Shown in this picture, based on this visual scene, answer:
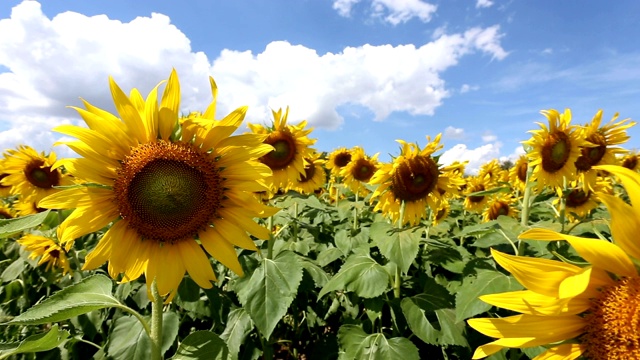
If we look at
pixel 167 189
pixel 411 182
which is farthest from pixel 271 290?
pixel 411 182

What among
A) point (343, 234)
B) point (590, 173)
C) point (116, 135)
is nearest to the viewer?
point (116, 135)

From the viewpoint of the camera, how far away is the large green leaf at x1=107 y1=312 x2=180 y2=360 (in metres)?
2.37

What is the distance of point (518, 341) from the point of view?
57.0 inches

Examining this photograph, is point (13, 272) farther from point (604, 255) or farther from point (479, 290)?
point (604, 255)

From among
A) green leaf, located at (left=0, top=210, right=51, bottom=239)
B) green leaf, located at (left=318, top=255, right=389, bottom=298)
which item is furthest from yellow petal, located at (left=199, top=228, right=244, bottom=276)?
green leaf, located at (left=318, top=255, right=389, bottom=298)

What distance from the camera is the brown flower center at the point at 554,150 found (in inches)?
176

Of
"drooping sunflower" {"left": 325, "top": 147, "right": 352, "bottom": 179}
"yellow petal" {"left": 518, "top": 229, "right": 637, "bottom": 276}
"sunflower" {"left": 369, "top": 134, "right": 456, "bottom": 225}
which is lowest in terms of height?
"yellow petal" {"left": 518, "top": 229, "right": 637, "bottom": 276}

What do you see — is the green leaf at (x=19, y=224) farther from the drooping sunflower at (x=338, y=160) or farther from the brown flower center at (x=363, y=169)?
the drooping sunflower at (x=338, y=160)

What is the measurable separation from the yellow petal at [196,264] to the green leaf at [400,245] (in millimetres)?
1380

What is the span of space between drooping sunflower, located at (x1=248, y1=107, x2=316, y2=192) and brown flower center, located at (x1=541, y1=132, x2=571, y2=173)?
2691 mm

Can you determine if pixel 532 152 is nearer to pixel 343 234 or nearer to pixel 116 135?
pixel 343 234

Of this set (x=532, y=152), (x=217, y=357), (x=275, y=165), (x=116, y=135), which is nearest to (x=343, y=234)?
(x=275, y=165)

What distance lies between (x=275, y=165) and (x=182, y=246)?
2511 mm

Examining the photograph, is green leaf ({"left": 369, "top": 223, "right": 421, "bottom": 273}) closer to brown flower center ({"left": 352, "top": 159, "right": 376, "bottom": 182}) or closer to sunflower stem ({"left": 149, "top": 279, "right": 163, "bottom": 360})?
sunflower stem ({"left": 149, "top": 279, "right": 163, "bottom": 360})
